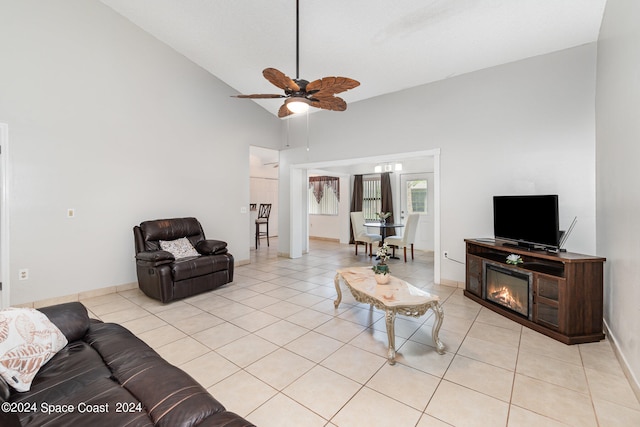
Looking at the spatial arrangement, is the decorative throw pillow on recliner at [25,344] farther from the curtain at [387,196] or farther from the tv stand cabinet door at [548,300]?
the curtain at [387,196]

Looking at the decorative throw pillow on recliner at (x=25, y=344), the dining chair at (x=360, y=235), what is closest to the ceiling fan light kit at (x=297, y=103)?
the decorative throw pillow on recliner at (x=25, y=344)

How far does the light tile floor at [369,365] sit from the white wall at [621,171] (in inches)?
16.8

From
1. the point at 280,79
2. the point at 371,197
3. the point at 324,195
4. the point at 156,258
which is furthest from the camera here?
the point at 324,195

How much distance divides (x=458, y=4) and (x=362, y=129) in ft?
8.65

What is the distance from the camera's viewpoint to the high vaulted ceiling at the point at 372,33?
2.94 meters

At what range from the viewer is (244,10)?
3.46 meters

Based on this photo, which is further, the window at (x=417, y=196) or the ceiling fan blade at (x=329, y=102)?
the window at (x=417, y=196)

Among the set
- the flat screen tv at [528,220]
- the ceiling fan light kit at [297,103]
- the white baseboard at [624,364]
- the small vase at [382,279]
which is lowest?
the white baseboard at [624,364]

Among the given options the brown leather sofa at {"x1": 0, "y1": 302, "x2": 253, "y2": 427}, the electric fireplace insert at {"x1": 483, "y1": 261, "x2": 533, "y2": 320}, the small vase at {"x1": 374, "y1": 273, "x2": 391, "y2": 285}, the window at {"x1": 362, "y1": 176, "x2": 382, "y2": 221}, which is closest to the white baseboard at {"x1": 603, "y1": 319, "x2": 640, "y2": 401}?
the electric fireplace insert at {"x1": 483, "y1": 261, "x2": 533, "y2": 320}

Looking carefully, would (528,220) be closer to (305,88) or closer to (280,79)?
(305,88)

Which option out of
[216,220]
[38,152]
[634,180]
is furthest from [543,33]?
[38,152]

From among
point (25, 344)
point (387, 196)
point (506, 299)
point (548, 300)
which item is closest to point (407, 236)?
point (387, 196)

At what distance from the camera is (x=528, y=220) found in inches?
129

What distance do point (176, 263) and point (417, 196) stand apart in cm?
597
